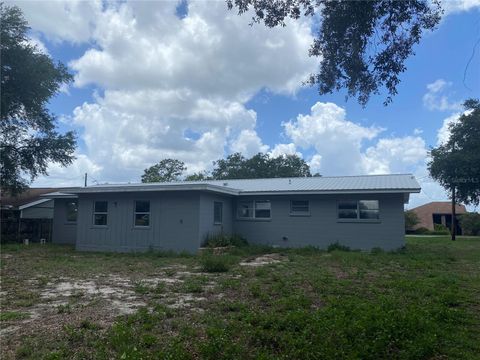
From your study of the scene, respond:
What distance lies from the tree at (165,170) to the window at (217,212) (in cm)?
3070

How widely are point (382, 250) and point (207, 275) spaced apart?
9206 mm

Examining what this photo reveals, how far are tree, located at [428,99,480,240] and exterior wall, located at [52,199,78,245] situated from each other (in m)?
23.8

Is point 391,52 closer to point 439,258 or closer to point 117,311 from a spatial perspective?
point 117,311

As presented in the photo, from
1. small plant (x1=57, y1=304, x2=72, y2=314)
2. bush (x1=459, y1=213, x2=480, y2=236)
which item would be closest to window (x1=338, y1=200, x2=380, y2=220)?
small plant (x1=57, y1=304, x2=72, y2=314)

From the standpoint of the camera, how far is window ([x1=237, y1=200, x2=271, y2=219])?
1889 centimetres

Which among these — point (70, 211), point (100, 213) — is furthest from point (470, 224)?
point (70, 211)

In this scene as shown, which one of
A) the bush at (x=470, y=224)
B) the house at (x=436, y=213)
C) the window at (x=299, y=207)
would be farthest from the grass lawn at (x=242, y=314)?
the house at (x=436, y=213)

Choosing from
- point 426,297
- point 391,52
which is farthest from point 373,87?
point 426,297

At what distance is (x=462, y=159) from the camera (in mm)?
26484

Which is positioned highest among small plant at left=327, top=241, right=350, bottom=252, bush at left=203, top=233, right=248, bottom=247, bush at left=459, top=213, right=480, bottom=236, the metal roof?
the metal roof

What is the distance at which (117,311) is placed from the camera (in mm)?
6164

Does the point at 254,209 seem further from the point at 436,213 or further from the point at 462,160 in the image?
the point at 436,213

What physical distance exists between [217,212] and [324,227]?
4.75 m

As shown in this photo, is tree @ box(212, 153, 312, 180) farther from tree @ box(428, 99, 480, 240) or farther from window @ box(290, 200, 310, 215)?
window @ box(290, 200, 310, 215)
